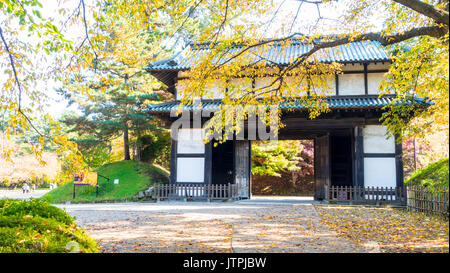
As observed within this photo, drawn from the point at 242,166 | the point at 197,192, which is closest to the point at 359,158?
the point at 242,166

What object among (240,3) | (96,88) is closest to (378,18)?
(240,3)

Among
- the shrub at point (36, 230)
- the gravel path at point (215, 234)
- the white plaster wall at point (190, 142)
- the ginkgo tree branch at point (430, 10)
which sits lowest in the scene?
the gravel path at point (215, 234)

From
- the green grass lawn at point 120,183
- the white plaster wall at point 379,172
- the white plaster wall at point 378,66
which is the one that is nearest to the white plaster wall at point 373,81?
the white plaster wall at point 378,66

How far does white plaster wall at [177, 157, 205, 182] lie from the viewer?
14219 mm

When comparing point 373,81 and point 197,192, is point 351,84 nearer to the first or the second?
point 373,81

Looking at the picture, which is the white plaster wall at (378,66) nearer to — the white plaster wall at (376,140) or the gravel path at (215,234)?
the white plaster wall at (376,140)

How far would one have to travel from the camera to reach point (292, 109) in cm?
1262

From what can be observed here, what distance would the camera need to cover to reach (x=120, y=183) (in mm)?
17141

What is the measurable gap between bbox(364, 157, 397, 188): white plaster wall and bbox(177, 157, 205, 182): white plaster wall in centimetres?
667

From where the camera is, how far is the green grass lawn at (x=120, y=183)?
632 inches

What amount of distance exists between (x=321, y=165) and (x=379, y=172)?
2915mm

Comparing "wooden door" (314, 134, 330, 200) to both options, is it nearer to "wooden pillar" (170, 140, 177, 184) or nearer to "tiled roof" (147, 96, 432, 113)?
"tiled roof" (147, 96, 432, 113)

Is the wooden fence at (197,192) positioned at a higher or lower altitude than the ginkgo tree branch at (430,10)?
lower
